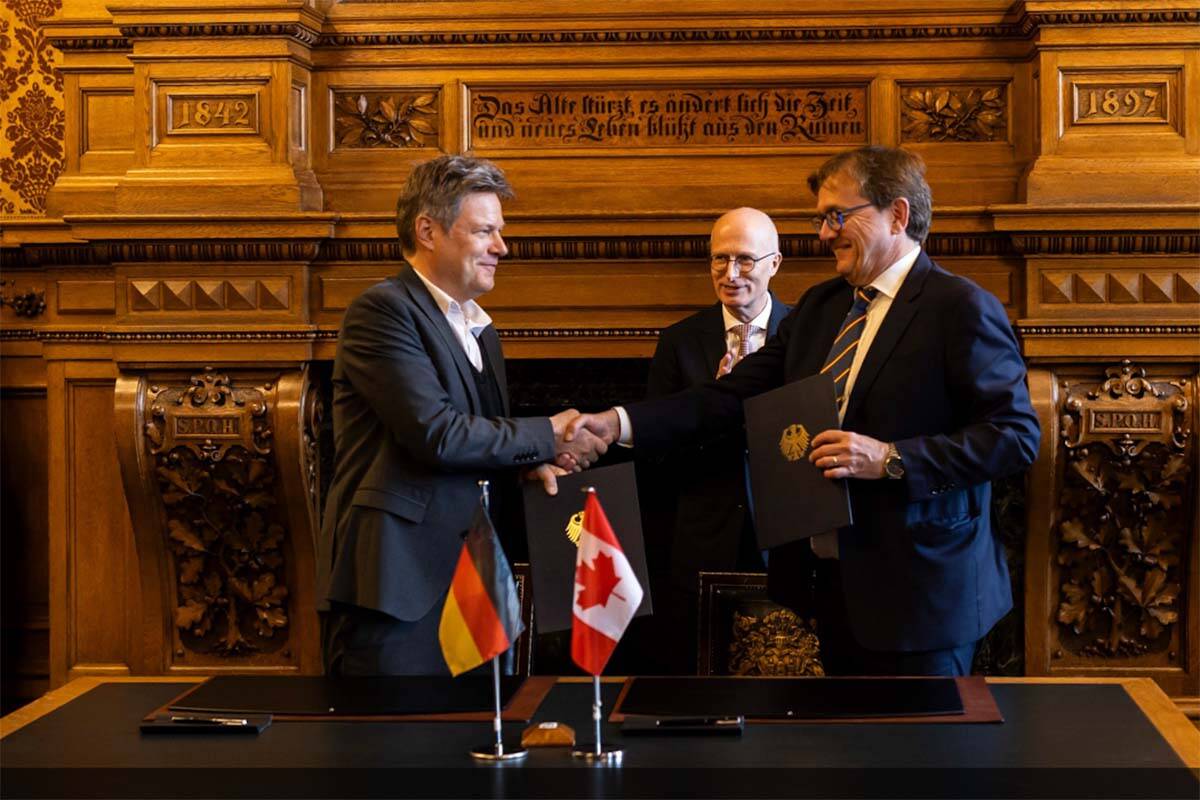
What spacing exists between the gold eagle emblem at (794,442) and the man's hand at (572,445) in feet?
1.72

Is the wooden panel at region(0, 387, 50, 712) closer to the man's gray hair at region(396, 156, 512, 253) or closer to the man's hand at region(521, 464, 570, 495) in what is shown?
the man's gray hair at region(396, 156, 512, 253)

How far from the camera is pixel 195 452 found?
15.5 ft

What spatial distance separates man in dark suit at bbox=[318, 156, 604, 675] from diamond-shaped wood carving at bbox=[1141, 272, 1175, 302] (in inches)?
78.8

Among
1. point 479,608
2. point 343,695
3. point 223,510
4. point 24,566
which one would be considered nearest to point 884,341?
point 479,608

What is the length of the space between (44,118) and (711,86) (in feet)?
7.49

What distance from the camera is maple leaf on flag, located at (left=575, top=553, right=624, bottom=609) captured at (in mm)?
2525

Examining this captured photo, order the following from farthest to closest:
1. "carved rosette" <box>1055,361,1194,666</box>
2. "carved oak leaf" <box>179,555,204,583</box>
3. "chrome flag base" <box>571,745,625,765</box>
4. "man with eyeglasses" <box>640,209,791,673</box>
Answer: "carved oak leaf" <box>179,555,204,583</box>, "carved rosette" <box>1055,361,1194,666</box>, "man with eyeglasses" <box>640,209,791,673</box>, "chrome flag base" <box>571,745,625,765</box>

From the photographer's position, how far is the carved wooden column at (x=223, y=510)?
4.72 meters

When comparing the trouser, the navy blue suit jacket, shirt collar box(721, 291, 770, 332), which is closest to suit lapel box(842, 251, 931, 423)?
the navy blue suit jacket

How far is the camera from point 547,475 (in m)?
3.37

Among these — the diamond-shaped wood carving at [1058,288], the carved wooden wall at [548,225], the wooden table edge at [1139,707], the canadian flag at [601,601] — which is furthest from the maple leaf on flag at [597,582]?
the diamond-shaped wood carving at [1058,288]

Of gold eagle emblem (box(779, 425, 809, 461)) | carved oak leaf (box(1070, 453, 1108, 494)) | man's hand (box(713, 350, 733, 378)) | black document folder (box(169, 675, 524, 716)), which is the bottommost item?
black document folder (box(169, 675, 524, 716))

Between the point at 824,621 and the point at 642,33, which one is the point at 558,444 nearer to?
the point at 824,621

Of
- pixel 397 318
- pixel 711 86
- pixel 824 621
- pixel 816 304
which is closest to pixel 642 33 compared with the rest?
pixel 711 86
